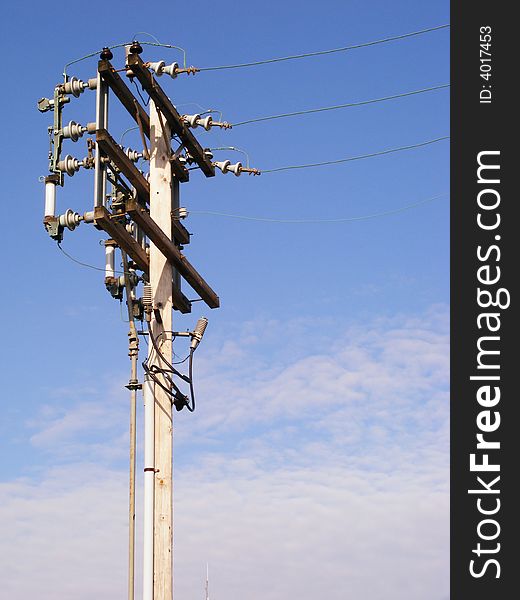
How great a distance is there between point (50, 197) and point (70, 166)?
1.23 ft

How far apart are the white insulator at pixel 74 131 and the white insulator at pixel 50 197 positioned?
1.65 ft

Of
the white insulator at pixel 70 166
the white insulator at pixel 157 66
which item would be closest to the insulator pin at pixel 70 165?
the white insulator at pixel 70 166

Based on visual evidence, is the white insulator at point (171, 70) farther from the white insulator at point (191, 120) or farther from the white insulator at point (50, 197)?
the white insulator at point (50, 197)

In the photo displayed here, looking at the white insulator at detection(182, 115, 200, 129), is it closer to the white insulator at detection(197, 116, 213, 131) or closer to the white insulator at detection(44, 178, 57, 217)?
the white insulator at detection(197, 116, 213, 131)

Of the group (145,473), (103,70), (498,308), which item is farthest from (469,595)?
(103,70)

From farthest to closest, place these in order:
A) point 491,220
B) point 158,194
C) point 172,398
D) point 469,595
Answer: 1. point 158,194
2. point 172,398
3. point 491,220
4. point 469,595

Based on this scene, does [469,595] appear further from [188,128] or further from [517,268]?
[188,128]

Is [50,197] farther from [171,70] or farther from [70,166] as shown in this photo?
[171,70]

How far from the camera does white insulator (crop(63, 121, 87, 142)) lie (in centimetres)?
1159

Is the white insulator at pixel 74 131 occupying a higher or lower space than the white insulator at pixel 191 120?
lower

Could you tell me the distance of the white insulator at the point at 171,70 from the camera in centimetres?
1190

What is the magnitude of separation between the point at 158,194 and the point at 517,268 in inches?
152

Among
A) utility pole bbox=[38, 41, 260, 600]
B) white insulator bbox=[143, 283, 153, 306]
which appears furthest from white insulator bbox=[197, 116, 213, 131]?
white insulator bbox=[143, 283, 153, 306]

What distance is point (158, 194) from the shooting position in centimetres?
1186
